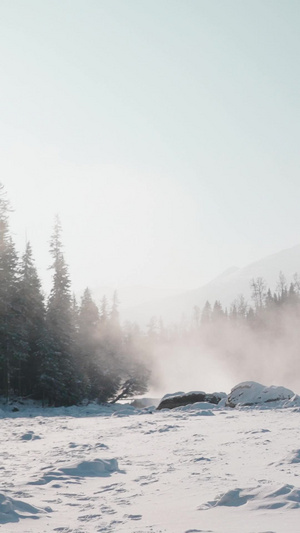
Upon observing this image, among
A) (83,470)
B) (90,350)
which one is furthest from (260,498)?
(90,350)

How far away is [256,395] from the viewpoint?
25891 mm

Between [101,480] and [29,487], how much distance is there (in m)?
1.21

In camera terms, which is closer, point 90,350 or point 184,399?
point 184,399

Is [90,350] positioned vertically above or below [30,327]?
below

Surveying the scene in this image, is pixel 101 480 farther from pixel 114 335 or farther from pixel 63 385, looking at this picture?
pixel 114 335

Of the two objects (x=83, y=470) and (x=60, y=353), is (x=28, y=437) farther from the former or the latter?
(x=60, y=353)

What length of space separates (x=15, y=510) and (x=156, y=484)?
2.39m

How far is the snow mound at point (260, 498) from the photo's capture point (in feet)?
17.7

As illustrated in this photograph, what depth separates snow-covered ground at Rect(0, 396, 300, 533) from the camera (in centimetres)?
509

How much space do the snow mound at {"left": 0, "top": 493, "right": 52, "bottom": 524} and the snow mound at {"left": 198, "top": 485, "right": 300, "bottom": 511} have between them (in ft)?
6.54

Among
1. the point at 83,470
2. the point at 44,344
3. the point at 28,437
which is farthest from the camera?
the point at 44,344

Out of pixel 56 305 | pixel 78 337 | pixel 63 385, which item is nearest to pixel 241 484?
pixel 63 385

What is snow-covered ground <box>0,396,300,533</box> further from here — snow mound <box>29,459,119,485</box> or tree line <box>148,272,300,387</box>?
tree line <box>148,272,300,387</box>

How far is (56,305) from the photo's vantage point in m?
35.5
